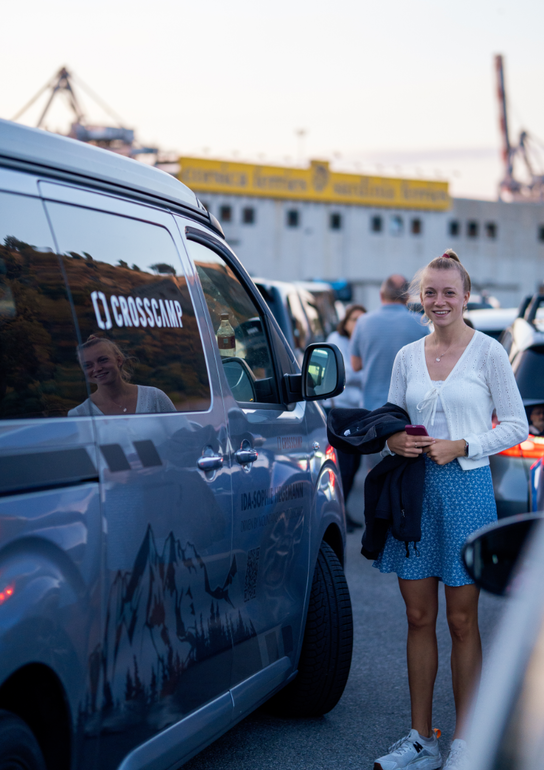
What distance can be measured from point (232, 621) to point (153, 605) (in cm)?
56

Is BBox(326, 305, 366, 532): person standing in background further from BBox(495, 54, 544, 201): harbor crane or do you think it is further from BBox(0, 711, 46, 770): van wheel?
BBox(495, 54, 544, 201): harbor crane

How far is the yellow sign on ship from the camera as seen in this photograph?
5303cm

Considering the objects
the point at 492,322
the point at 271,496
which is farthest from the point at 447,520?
the point at 492,322

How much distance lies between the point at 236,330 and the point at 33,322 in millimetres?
1255

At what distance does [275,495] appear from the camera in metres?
3.21

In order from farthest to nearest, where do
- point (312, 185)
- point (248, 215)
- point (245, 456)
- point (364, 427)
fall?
point (312, 185) → point (248, 215) → point (364, 427) → point (245, 456)

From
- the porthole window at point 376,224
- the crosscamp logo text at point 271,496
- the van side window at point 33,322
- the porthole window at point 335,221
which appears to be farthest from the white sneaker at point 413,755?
the porthole window at point 376,224

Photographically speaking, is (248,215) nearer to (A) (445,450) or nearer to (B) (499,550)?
(A) (445,450)

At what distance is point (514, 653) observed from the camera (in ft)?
5.25

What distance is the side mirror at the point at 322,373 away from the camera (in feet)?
11.2

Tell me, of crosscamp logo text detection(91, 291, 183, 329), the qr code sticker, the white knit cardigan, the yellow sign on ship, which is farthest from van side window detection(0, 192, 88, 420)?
the yellow sign on ship

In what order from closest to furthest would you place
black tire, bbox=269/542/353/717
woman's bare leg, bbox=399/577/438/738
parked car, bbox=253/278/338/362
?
woman's bare leg, bbox=399/577/438/738 → black tire, bbox=269/542/353/717 → parked car, bbox=253/278/338/362

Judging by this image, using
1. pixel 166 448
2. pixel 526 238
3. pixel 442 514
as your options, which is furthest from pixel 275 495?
pixel 526 238

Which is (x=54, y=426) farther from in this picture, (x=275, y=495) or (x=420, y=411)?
(x=420, y=411)
